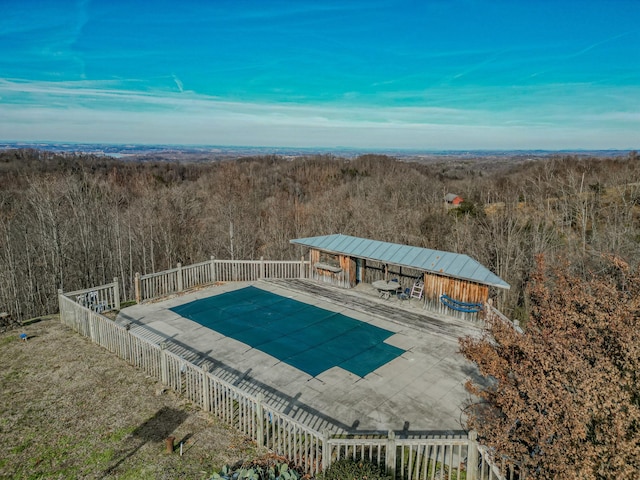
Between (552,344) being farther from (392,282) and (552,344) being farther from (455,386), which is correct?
(392,282)

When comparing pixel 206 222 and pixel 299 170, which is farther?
pixel 299 170

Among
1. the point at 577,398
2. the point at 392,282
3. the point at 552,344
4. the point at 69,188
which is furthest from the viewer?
the point at 69,188

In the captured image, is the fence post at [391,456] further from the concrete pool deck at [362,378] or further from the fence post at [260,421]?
the fence post at [260,421]

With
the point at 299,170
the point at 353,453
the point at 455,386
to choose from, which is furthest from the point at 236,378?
the point at 299,170

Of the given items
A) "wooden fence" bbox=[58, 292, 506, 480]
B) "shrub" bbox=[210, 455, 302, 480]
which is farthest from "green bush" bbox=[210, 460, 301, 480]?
"wooden fence" bbox=[58, 292, 506, 480]

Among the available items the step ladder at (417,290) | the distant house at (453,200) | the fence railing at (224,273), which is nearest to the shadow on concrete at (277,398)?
the fence railing at (224,273)

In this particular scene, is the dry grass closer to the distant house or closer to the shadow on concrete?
the shadow on concrete

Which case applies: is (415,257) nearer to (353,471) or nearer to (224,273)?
(224,273)
